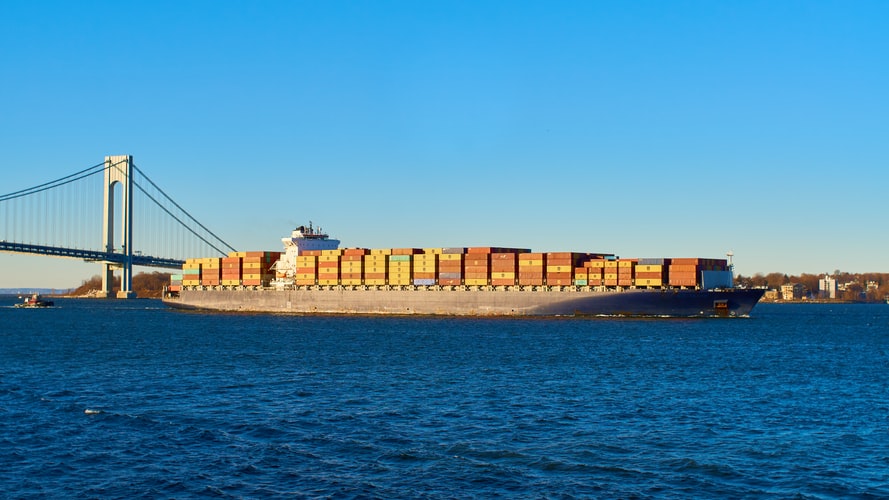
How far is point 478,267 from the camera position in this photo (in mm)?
90000

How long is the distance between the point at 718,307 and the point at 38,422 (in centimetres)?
6780

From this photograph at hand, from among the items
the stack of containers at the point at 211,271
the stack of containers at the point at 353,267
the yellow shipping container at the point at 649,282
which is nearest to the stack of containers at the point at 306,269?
the stack of containers at the point at 353,267

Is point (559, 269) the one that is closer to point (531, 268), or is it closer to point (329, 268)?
point (531, 268)

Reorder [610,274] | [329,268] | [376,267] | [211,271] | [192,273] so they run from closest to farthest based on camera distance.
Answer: [610,274] < [376,267] < [329,268] < [211,271] < [192,273]

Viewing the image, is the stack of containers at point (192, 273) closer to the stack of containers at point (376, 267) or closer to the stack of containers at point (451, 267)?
the stack of containers at point (376, 267)

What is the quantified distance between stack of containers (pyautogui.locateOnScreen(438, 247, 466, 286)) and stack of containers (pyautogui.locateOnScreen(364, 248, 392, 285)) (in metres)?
6.58

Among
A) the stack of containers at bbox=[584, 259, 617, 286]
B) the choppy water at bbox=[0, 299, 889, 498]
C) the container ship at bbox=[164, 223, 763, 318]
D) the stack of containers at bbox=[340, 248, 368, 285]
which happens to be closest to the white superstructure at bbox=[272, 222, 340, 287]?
the container ship at bbox=[164, 223, 763, 318]

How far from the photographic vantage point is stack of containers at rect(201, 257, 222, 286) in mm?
112500

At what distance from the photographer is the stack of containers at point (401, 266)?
310 ft

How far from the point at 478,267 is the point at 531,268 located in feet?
18.9

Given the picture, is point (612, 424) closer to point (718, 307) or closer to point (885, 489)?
point (885, 489)

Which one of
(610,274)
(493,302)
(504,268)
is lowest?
(493,302)

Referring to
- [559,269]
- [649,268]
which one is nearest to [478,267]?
[559,269]

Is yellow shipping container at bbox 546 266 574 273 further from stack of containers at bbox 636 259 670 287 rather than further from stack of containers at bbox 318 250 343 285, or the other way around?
stack of containers at bbox 318 250 343 285
